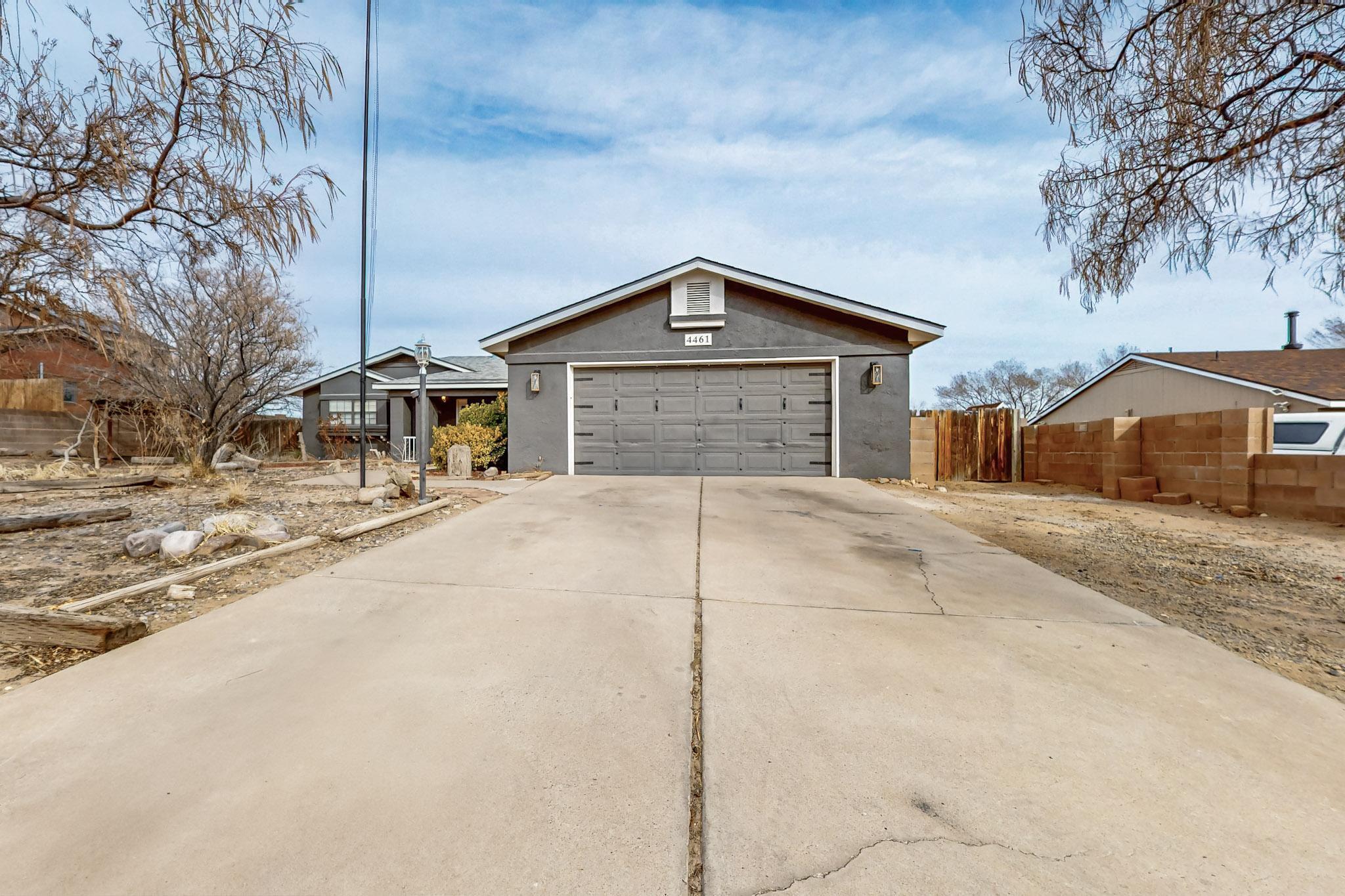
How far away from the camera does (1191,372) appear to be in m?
13.5

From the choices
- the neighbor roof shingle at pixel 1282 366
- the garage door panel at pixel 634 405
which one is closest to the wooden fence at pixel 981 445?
the neighbor roof shingle at pixel 1282 366

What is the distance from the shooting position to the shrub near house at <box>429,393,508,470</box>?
34.6ft

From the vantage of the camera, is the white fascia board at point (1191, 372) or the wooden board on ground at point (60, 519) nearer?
the wooden board on ground at point (60, 519)

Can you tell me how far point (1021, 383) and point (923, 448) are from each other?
34.4 metres

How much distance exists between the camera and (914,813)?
4.89 ft

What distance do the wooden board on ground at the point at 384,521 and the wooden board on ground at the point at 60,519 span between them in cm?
254

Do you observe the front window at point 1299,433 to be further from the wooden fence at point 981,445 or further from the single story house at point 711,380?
the wooden fence at point 981,445

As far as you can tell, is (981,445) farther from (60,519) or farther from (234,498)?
(60,519)

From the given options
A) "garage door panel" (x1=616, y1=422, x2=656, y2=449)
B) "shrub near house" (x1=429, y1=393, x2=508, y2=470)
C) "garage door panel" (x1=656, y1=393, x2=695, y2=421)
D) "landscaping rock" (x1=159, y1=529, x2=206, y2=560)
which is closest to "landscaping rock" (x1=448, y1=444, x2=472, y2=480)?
"shrub near house" (x1=429, y1=393, x2=508, y2=470)

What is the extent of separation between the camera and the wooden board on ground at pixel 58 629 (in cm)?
236

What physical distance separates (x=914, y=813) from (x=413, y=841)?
54.2 inches

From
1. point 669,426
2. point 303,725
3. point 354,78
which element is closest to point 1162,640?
point 303,725

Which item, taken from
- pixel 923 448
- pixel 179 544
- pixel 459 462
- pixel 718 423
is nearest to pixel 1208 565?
pixel 923 448

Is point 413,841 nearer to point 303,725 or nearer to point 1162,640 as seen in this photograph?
point 303,725
